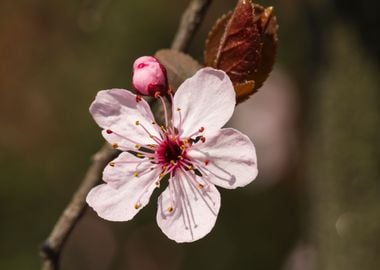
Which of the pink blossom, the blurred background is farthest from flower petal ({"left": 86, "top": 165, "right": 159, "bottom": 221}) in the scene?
the blurred background

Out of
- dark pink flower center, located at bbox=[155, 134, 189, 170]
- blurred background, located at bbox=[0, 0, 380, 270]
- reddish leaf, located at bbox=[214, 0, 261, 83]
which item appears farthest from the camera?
blurred background, located at bbox=[0, 0, 380, 270]

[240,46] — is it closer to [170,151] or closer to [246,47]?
[246,47]

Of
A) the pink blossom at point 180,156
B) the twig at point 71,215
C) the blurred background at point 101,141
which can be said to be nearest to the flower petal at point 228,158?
the pink blossom at point 180,156

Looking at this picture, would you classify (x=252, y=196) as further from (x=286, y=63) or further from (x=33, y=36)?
(x=33, y=36)

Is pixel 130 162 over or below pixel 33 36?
over

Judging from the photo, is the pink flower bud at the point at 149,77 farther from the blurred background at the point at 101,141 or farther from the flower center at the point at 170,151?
the blurred background at the point at 101,141

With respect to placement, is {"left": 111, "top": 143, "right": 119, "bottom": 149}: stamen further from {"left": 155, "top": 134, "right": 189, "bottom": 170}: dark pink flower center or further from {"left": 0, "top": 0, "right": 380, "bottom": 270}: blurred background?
{"left": 0, "top": 0, "right": 380, "bottom": 270}: blurred background

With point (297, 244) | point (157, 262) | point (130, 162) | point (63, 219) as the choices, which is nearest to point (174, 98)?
point (130, 162)
